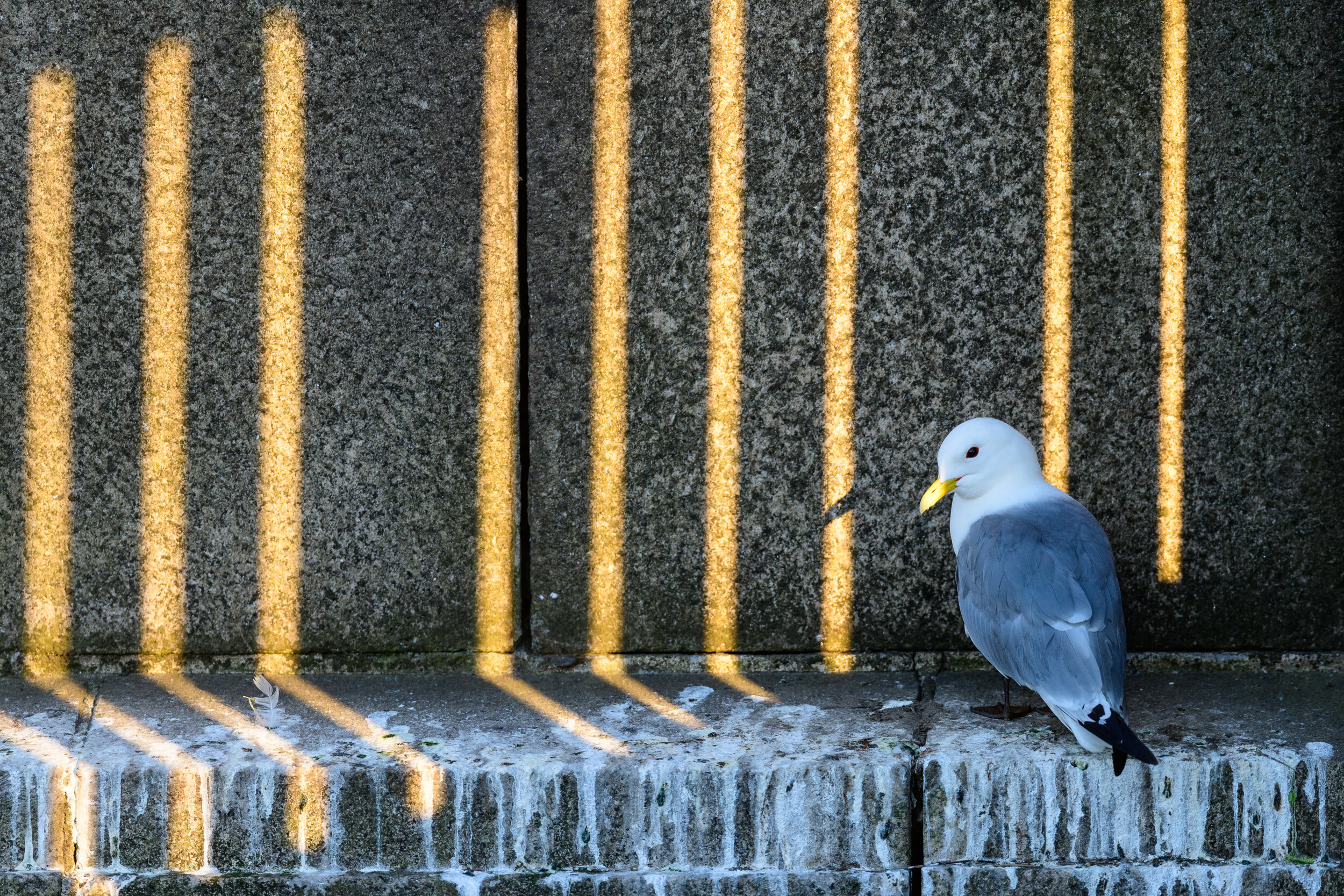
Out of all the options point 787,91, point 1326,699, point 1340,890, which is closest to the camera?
point 1340,890

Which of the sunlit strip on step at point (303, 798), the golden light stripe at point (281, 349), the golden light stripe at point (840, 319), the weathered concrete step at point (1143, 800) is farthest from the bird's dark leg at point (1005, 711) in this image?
the golden light stripe at point (281, 349)

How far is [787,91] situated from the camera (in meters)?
3.03

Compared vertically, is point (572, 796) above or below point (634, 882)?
above

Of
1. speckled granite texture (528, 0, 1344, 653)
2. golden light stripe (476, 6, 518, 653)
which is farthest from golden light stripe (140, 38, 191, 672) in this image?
speckled granite texture (528, 0, 1344, 653)

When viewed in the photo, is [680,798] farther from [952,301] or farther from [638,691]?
[952,301]

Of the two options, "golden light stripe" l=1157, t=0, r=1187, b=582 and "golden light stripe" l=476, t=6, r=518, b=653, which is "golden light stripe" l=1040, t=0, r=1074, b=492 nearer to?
"golden light stripe" l=1157, t=0, r=1187, b=582

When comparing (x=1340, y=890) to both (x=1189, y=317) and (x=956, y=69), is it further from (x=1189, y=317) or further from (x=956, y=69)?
(x=956, y=69)

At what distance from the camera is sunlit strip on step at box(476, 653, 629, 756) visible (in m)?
2.73

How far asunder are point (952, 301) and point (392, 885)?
1.83 metres

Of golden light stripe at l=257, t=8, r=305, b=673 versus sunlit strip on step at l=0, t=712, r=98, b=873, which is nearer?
sunlit strip on step at l=0, t=712, r=98, b=873

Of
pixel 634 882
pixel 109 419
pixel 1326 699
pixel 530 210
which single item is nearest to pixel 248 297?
pixel 109 419

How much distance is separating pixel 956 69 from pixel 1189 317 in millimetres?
805

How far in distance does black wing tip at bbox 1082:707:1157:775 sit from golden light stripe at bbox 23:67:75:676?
2416 mm

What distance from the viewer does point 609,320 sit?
308 cm
